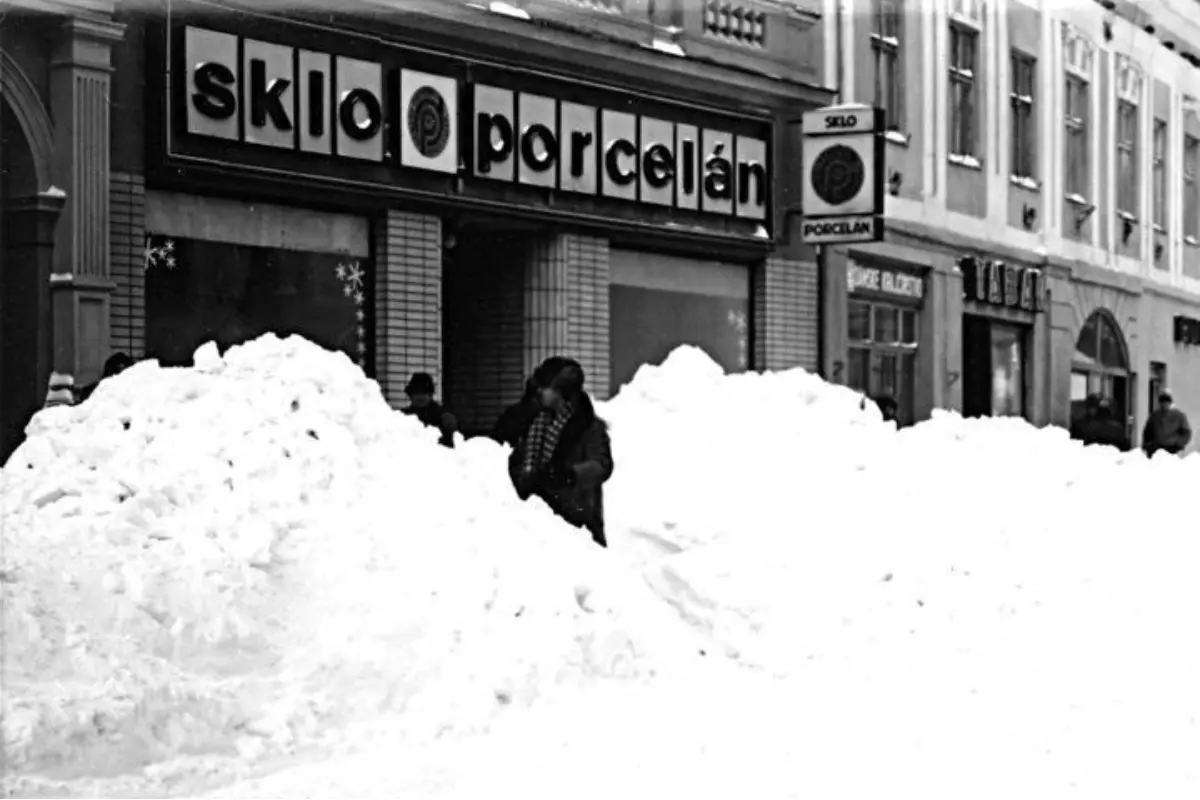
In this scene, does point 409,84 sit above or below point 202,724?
above

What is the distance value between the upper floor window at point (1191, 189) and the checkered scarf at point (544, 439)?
30901 mm

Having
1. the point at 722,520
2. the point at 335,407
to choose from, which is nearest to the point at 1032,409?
the point at 722,520

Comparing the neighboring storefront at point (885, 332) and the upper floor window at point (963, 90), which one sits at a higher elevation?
the upper floor window at point (963, 90)

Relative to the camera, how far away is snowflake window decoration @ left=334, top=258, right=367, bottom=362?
1791cm

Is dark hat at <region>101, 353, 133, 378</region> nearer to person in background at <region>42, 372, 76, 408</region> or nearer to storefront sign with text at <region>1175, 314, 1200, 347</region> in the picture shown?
person in background at <region>42, 372, 76, 408</region>

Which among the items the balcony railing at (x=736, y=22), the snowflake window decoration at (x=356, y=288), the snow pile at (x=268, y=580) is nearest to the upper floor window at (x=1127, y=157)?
the balcony railing at (x=736, y=22)

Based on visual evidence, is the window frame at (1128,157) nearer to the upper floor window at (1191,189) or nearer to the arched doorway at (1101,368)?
the arched doorway at (1101,368)

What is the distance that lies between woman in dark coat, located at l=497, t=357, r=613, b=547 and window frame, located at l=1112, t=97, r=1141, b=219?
85.3 ft

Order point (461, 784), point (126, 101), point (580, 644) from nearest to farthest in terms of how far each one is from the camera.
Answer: point (461, 784)
point (580, 644)
point (126, 101)

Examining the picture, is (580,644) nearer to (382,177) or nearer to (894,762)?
(894,762)

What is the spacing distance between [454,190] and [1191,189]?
26.3m

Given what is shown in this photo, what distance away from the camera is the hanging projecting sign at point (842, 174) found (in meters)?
23.2

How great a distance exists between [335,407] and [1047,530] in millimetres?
7606

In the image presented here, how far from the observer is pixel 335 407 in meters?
10.8
